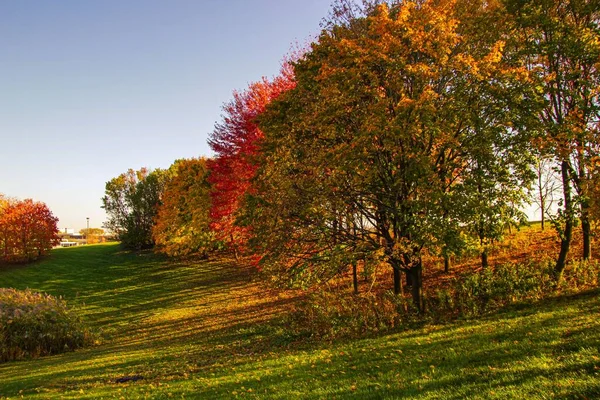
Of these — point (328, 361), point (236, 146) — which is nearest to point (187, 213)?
point (236, 146)

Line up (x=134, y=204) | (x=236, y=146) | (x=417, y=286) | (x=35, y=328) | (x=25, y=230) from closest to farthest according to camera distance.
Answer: (x=417, y=286)
(x=35, y=328)
(x=236, y=146)
(x=25, y=230)
(x=134, y=204)

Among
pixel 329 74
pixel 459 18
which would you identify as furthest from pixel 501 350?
pixel 459 18

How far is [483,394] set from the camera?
19.5 ft

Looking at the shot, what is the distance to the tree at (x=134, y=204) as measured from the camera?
5319 cm

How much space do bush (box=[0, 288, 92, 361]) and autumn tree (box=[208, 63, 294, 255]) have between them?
9.35 m

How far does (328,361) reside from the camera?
9781 millimetres

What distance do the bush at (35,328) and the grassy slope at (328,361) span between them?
5.46 ft

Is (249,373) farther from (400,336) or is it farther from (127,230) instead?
(127,230)

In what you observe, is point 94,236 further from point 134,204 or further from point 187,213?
point 187,213

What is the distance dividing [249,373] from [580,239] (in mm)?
17060

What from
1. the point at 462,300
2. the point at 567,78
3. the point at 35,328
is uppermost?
the point at 567,78

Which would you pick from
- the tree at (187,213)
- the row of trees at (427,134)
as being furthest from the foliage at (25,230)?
the row of trees at (427,134)

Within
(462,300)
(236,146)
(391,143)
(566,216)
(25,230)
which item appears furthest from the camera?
(25,230)

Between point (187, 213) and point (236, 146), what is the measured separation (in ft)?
52.1
